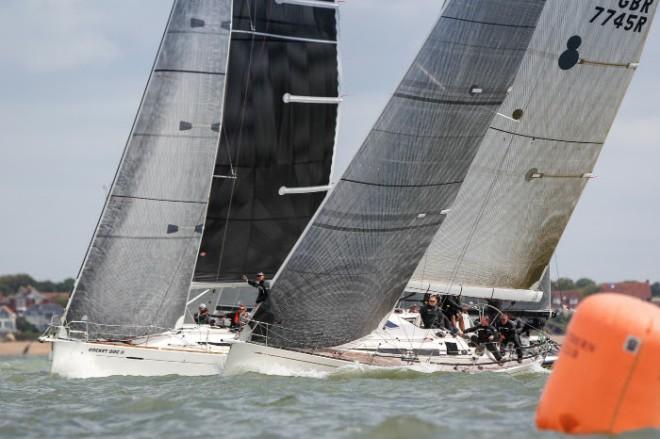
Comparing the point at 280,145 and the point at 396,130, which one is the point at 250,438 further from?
the point at 280,145

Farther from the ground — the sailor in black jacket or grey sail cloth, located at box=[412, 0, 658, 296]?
grey sail cloth, located at box=[412, 0, 658, 296]

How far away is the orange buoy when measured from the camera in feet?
36.4

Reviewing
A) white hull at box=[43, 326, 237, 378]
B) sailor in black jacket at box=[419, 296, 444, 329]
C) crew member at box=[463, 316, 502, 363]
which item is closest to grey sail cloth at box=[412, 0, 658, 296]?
sailor in black jacket at box=[419, 296, 444, 329]

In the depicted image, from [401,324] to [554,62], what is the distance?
632cm

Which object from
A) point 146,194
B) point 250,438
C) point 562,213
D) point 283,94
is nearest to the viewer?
point 250,438

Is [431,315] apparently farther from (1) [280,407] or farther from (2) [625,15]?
(1) [280,407]

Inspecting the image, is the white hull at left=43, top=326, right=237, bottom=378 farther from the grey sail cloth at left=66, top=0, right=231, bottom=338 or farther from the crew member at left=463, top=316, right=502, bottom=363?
the crew member at left=463, top=316, right=502, bottom=363

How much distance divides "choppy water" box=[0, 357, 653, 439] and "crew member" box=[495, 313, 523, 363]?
5.93 feet

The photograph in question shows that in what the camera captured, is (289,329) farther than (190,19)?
No

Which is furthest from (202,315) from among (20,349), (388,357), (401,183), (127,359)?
(20,349)

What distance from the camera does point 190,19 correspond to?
24719 millimetres

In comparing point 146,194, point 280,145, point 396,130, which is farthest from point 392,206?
point 280,145

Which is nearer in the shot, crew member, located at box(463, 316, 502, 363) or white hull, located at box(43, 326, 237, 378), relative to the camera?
white hull, located at box(43, 326, 237, 378)

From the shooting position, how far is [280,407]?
15.2 metres
